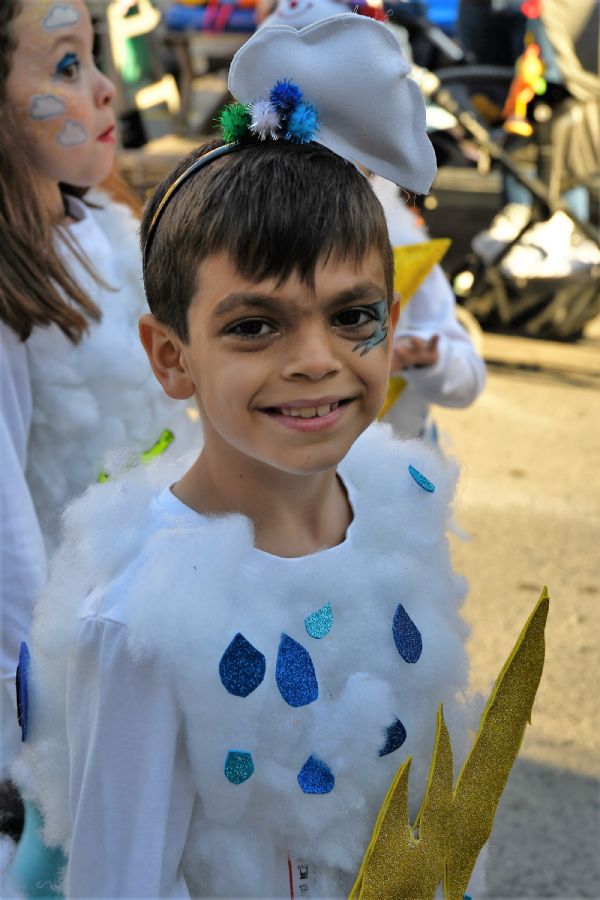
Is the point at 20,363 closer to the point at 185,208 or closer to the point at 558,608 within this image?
the point at 185,208

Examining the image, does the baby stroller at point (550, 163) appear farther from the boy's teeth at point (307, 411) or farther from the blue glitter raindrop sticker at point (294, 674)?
the blue glitter raindrop sticker at point (294, 674)

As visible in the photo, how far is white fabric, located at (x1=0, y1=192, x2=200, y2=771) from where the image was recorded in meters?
1.83

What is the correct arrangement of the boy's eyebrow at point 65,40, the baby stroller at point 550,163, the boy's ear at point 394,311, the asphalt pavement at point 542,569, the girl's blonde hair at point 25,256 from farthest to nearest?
1. the baby stroller at point 550,163
2. the asphalt pavement at point 542,569
3. the boy's eyebrow at point 65,40
4. the girl's blonde hair at point 25,256
5. the boy's ear at point 394,311

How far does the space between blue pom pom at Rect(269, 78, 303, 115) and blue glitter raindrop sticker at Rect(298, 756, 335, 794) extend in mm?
787

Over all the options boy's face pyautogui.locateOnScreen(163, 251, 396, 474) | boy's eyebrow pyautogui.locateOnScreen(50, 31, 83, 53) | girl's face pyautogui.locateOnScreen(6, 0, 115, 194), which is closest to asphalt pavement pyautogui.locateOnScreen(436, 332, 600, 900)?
boy's face pyautogui.locateOnScreen(163, 251, 396, 474)

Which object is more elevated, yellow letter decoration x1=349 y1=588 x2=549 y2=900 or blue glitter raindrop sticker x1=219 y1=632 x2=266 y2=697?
blue glitter raindrop sticker x1=219 y1=632 x2=266 y2=697

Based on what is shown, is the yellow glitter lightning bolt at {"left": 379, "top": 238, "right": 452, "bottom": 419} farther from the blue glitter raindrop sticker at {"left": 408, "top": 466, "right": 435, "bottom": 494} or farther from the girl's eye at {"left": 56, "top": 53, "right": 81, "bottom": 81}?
the blue glitter raindrop sticker at {"left": 408, "top": 466, "right": 435, "bottom": 494}

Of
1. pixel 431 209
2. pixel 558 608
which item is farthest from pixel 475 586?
pixel 431 209

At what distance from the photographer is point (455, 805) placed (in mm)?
1431

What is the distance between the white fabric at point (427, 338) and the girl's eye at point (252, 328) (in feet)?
4.87

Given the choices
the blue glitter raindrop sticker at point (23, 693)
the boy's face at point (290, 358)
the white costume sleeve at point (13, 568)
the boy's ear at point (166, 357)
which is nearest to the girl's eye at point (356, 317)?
the boy's face at point (290, 358)

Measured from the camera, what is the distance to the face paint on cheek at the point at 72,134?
2100mm

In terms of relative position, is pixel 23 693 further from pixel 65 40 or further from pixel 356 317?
pixel 65 40

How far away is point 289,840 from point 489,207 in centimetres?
636
